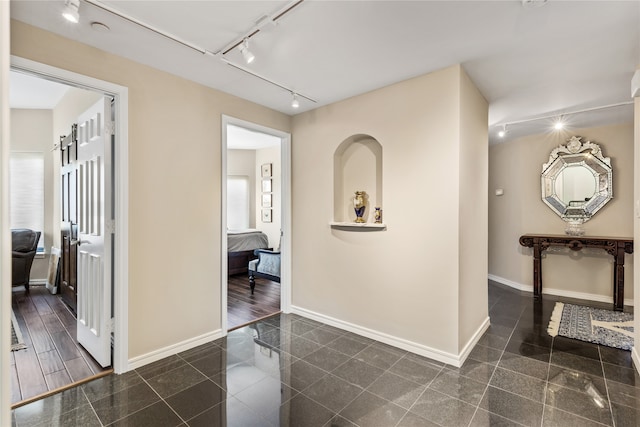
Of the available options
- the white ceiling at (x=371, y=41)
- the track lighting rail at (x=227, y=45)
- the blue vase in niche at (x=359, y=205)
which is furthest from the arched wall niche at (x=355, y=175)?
the track lighting rail at (x=227, y=45)

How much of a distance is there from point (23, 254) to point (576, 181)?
793 cm

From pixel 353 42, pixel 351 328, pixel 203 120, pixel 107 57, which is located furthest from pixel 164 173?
pixel 351 328

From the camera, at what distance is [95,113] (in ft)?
8.21

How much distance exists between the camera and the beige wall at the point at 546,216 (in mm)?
4066

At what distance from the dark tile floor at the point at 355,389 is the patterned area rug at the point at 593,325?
9.1 inches

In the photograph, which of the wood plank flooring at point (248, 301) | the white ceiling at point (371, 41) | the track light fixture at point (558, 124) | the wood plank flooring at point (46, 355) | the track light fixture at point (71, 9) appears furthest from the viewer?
the track light fixture at point (558, 124)

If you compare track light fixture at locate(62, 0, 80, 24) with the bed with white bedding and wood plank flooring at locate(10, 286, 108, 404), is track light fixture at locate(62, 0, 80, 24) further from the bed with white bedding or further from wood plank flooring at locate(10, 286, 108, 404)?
the bed with white bedding

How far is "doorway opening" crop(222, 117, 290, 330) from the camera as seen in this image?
361 centimetres

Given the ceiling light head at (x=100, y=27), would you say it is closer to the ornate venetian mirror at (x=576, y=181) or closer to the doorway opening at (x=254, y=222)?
the doorway opening at (x=254, y=222)

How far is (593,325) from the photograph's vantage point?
329 cm

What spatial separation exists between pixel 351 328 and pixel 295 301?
850 mm

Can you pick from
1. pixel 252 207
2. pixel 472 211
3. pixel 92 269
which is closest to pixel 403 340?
pixel 472 211

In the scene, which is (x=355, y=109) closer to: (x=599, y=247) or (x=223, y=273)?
(x=223, y=273)

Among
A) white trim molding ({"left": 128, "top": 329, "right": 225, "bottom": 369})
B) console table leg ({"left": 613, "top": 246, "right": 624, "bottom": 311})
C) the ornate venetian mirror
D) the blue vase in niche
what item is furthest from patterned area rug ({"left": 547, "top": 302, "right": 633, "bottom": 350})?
white trim molding ({"left": 128, "top": 329, "right": 225, "bottom": 369})
